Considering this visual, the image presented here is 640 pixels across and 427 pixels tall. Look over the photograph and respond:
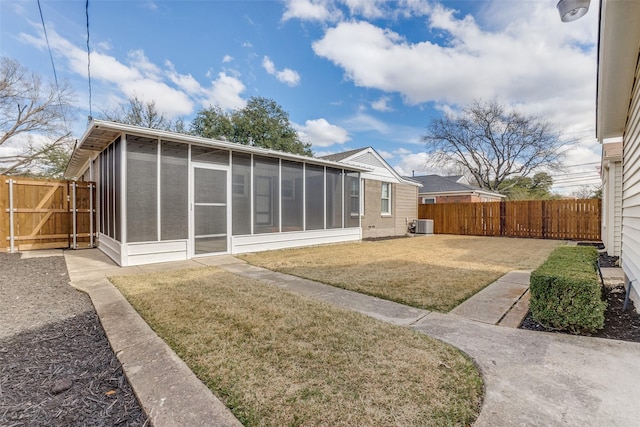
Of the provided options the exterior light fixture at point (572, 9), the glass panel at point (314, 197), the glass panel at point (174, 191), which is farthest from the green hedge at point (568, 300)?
the glass panel at point (314, 197)

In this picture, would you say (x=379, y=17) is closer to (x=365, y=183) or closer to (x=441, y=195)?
(x=365, y=183)

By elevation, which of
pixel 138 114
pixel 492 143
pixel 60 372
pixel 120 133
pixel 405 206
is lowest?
pixel 60 372

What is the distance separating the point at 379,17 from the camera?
374 inches

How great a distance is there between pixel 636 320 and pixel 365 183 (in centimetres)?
989

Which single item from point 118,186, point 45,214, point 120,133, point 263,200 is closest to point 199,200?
point 118,186

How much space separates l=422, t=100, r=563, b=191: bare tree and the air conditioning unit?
15593 millimetres

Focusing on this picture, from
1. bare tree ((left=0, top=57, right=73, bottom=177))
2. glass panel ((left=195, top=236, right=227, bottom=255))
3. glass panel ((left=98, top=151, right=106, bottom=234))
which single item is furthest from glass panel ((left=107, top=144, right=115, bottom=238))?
bare tree ((left=0, top=57, right=73, bottom=177))

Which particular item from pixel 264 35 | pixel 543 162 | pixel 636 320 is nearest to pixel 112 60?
pixel 264 35

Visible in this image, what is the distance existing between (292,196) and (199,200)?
286cm

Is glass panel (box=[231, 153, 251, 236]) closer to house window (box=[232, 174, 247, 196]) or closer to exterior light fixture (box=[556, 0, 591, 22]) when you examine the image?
house window (box=[232, 174, 247, 196])

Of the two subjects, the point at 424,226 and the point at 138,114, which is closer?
the point at 424,226

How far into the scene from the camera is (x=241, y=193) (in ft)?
24.9

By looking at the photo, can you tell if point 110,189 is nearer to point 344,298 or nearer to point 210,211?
point 210,211

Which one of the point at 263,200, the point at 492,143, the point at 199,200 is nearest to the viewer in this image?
the point at 199,200
